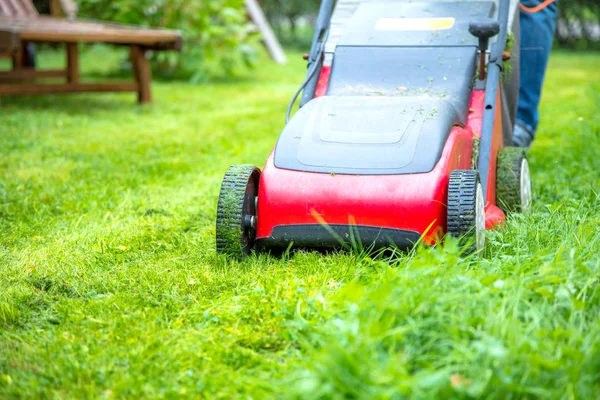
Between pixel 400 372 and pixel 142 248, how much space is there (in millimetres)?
1337

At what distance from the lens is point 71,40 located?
525cm

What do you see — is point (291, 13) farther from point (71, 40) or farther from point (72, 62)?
point (71, 40)

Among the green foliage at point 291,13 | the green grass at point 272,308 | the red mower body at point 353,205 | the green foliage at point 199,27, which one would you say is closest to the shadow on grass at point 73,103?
the green foliage at point 199,27

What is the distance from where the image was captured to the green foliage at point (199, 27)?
7027 mm

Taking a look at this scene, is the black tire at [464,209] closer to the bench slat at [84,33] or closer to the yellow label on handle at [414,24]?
the yellow label on handle at [414,24]

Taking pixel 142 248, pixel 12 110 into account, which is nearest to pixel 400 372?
pixel 142 248

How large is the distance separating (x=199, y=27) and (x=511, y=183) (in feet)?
17.1

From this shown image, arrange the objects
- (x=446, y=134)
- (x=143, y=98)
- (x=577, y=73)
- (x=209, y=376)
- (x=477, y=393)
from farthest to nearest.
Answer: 1. (x=577, y=73)
2. (x=143, y=98)
3. (x=446, y=134)
4. (x=209, y=376)
5. (x=477, y=393)

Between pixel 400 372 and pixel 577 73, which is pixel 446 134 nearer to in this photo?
pixel 400 372

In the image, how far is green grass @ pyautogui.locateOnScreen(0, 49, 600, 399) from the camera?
134cm

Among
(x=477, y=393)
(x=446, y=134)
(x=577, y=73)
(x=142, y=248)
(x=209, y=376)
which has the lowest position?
(x=577, y=73)

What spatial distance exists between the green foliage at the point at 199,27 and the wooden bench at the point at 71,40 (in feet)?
3.36

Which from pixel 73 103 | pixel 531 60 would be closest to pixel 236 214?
pixel 531 60

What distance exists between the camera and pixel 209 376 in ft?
5.00
